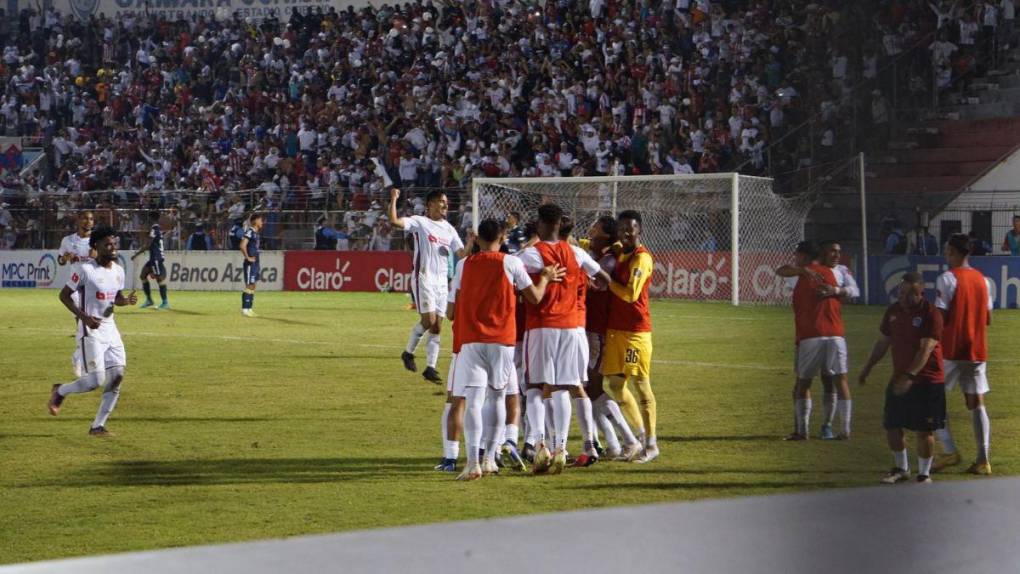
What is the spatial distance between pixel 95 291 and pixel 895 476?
9.58 meters

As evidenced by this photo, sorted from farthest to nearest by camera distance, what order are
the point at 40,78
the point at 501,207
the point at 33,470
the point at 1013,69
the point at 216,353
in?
the point at 40,78 → the point at 501,207 → the point at 216,353 → the point at 33,470 → the point at 1013,69

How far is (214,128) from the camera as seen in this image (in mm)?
41125

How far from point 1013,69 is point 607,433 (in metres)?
7.01

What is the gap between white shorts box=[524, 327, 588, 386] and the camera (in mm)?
8367

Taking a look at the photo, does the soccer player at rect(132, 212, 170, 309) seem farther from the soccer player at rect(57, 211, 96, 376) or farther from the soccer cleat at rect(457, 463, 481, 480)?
the soccer cleat at rect(457, 463, 481, 480)

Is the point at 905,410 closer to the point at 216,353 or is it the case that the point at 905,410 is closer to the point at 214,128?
the point at 216,353

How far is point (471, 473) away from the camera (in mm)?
8273

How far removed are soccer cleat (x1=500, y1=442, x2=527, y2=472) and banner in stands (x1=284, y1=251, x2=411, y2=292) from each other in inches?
920

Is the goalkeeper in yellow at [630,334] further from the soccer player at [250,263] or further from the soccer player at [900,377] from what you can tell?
the soccer player at [250,263]

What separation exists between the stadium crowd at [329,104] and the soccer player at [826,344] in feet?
62.8

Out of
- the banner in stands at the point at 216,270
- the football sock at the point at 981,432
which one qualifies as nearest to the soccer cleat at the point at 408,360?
the football sock at the point at 981,432

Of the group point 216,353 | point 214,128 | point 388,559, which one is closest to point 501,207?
point 216,353

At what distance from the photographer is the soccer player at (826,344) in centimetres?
156

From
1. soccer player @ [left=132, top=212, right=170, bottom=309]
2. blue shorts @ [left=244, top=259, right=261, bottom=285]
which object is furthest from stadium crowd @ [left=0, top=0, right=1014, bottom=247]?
blue shorts @ [left=244, top=259, right=261, bottom=285]
